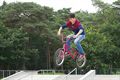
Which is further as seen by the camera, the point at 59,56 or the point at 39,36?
the point at 39,36

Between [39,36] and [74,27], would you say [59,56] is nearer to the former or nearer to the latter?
[74,27]

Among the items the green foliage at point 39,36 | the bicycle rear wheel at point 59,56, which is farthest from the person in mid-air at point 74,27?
the green foliage at point 39,36

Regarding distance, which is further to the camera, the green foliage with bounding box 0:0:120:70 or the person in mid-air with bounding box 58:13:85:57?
the green foliage with bounding box 0:0:120:70

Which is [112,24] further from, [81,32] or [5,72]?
[81,32]

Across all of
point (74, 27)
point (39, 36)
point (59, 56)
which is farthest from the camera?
point (39, 36)

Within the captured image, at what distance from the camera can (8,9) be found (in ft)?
119

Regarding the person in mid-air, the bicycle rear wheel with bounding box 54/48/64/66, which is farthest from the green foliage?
the person in mid-air

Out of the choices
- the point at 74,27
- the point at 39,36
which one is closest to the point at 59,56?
the point at 74,27

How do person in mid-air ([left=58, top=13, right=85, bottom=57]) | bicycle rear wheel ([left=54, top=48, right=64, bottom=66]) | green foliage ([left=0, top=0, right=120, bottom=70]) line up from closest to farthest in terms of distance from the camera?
person in mid-air ([left=58, top=13, right=85, bottom=57]) → bicycle rear wheel ([left=54, top=48, right=64, bottom=66]) → green foliage ([left=0, top=0, right=120, bottom=70])

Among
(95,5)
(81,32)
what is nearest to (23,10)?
(95,5)

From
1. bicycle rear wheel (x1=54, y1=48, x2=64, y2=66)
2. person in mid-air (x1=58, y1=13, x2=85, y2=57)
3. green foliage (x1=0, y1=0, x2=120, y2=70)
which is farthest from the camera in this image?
green foliage (x1=0, y1=0, x2=120, y2=70)

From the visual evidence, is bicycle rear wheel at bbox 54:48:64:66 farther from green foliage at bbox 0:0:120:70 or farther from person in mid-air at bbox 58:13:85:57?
green foliage at bbox 0:0:120:70

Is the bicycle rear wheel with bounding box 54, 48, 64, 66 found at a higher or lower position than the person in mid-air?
A: lower

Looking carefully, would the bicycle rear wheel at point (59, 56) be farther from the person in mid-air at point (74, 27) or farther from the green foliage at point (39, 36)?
the green foliage at point (39, 36)
